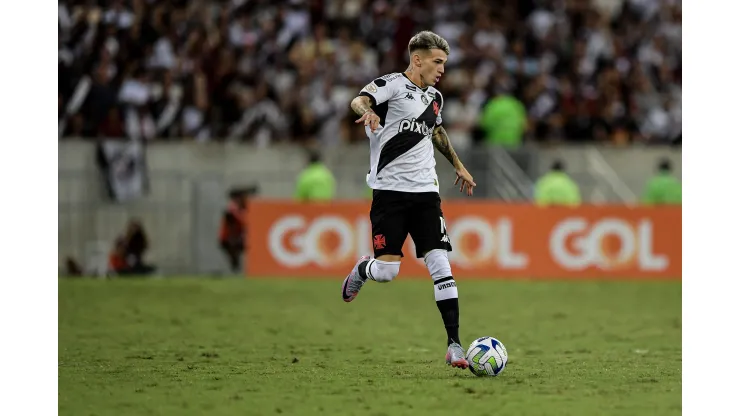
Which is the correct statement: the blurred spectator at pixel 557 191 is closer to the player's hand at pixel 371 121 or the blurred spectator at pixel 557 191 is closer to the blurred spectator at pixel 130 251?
the blurred spectator at pixel 130 251

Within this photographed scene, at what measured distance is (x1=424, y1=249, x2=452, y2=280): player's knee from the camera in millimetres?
Result: 10383

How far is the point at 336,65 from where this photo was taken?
2525cm

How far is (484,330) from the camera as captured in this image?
14.3 m

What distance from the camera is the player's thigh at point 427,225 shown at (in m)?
10.4

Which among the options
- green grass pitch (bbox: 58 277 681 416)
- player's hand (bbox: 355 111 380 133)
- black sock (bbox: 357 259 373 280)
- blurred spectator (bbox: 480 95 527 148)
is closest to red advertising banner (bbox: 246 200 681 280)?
green grass pitch (bbox: 58 277 681 416)

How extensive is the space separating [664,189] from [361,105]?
14.6 metres

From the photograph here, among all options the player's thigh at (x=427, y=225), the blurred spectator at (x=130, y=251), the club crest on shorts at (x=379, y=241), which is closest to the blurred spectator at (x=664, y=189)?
the blurred spectator at (x=130, y=251)

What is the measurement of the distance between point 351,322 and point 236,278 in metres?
7.53

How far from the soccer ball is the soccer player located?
0.25 m

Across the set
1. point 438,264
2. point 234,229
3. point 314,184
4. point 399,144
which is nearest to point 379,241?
point 438,264

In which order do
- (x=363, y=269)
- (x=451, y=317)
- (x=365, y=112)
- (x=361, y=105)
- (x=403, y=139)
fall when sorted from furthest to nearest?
(x=363, y=269)
(x=403, y=139)
(x=451, y=317)
(x=361, y=105)
(x=365, y=112)

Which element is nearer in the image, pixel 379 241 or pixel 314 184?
pixel 379 241

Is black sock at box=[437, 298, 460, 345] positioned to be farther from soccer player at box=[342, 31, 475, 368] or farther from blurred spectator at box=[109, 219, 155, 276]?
blurred spectator at box=[109, 219, 155, 276]

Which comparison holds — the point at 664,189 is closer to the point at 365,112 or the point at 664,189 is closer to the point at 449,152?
the point at 449,152
